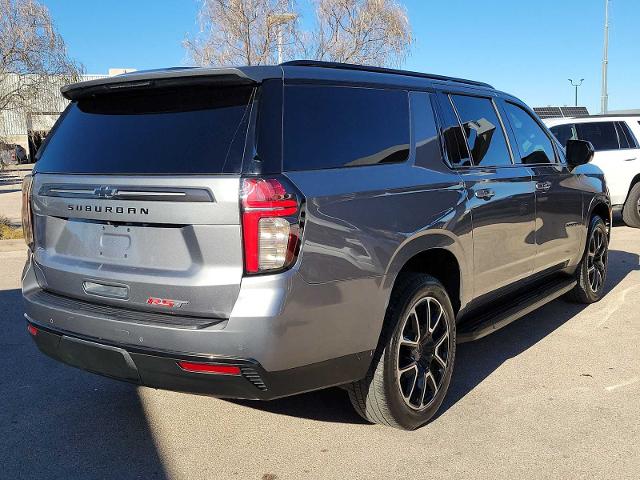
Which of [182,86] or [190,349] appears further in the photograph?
[182,86]

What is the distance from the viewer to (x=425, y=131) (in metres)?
3.65

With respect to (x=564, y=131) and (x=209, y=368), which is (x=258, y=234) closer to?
(x=209, y=368)

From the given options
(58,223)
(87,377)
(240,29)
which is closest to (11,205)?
(240,29)

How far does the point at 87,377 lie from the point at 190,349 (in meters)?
2.02

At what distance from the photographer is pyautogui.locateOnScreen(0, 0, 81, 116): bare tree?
55.4 feet

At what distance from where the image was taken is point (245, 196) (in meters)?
2.57

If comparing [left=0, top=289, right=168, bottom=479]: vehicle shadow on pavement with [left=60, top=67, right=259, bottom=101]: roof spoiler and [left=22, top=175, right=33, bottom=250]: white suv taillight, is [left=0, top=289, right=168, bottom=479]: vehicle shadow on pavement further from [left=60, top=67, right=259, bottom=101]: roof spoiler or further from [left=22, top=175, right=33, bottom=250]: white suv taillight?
[left=60, top=67, right=259, bottom=101]: roof spoiler

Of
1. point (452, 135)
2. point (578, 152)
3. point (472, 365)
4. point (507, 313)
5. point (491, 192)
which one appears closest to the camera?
point (452, 135)

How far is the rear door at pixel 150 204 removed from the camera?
263 centimetres

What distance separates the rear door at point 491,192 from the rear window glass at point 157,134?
160 centimetres

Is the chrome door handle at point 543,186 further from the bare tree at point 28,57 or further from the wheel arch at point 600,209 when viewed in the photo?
the bare tree at point 28,57

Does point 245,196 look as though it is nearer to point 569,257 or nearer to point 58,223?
point 58,223

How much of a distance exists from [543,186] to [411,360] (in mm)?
2106

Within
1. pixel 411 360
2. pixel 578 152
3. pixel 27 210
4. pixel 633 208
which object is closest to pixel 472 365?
pixel 411 360
